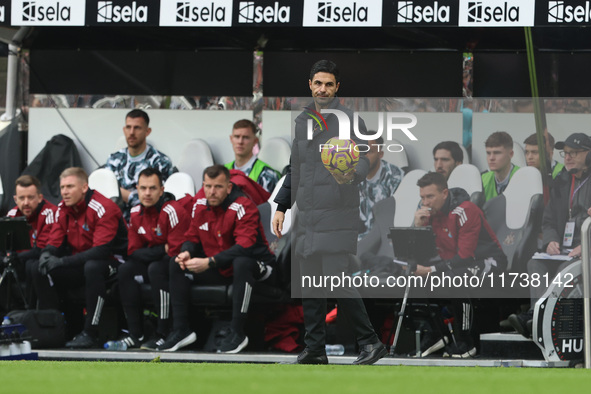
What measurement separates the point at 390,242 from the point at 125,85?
3131 millimetres

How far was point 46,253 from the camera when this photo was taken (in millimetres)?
9227

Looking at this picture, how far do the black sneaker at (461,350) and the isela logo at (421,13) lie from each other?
2.35m

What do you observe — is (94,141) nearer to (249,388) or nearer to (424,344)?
(424,344)

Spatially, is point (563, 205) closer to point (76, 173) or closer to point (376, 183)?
point (376, 183)

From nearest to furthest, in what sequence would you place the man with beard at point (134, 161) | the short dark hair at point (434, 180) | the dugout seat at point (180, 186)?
the short dark hair at point (434, 180)
the dugout seat at point (180, 186)
the man with beard at point (134, 161)

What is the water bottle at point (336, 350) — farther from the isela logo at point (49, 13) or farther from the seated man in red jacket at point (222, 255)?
the isela logo at point (49, 13)

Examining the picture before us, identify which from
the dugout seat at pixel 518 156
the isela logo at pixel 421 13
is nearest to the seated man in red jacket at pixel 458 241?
the dugout seat at pixel 518 156

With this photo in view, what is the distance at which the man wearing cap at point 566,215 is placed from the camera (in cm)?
781

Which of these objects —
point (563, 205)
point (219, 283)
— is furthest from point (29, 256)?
point (563, 205)

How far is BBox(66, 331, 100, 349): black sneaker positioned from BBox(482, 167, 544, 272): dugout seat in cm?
323

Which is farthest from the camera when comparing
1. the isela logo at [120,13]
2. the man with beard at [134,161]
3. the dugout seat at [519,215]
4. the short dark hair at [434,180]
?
the man with beard at [134,161]

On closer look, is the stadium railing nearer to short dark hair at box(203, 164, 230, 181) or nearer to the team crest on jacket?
the team crest on jacket

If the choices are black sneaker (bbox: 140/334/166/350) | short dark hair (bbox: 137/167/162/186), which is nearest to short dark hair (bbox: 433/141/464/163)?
short dark hair (bbox: 137/167/162/186)

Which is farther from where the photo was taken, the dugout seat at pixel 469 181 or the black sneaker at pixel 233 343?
the black sneaker at pixel 233 343
